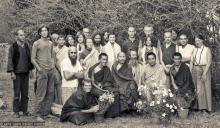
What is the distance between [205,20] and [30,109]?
4.55 metres

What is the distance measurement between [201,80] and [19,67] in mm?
3846

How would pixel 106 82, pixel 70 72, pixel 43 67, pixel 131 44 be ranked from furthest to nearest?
pixel 131 44
pixel 106 82
pixel 70 72
pixel 43 67

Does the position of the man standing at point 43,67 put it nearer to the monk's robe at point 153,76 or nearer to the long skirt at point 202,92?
the monk's robe at point 153,76

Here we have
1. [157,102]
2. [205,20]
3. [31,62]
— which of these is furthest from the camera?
[205,20]

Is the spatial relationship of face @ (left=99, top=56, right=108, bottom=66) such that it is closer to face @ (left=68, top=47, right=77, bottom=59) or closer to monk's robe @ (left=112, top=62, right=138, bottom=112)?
monk's robe @ (left=112, top=62, right=138, bottom=112)

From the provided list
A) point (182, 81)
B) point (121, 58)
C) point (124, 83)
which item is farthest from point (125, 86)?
point (182, 81)

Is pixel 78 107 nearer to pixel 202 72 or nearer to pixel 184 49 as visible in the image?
pixel 184 49

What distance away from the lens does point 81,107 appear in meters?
9.34

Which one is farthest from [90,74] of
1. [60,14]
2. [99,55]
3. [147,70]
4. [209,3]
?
[60,14]

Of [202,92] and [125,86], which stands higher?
[125,86]

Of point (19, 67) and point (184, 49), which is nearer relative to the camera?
point (19, 67)

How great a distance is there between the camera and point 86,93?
368 inches

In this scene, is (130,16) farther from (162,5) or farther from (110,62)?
(110,62)

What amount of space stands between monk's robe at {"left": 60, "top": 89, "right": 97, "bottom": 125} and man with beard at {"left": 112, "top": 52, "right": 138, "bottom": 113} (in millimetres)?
780
